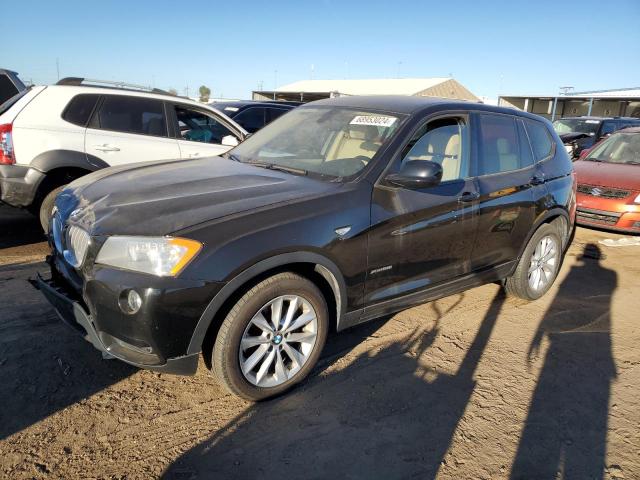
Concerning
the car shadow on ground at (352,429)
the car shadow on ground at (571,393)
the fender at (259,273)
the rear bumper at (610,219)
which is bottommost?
the car shadow on ground at (571,393)

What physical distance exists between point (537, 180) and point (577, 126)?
11.5m

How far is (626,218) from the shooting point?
6852 mm

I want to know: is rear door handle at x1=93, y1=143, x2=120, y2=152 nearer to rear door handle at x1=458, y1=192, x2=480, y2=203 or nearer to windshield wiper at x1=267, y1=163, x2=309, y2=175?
windshield wiper at x1=267, y1=163, x2=309, y2=175

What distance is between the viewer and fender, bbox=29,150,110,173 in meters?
5.04

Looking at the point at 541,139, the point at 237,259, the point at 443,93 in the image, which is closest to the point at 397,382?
the point at 237,259

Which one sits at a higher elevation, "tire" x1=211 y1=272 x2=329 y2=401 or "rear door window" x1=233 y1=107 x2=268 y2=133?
"rear door window" x1=233 y1=107 x2=268 y2=133

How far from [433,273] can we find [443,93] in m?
41.7

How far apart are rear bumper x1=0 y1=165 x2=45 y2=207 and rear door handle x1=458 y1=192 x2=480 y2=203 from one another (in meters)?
4.18

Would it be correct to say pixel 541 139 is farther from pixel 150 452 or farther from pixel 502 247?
pixel 150 452

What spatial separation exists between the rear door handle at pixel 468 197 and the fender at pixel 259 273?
1.23 metres

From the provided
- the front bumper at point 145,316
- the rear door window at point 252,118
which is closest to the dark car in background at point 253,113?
the rear door window at point 252,118

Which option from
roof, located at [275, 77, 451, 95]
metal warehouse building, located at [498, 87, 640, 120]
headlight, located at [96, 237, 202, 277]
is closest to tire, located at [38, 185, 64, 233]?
headlight, located at [96, 237, 202, 277]

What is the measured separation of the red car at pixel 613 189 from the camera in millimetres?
6867

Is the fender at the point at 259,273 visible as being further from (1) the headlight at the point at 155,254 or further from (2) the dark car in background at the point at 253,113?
(2) the dark car in background at the point at 253,113
